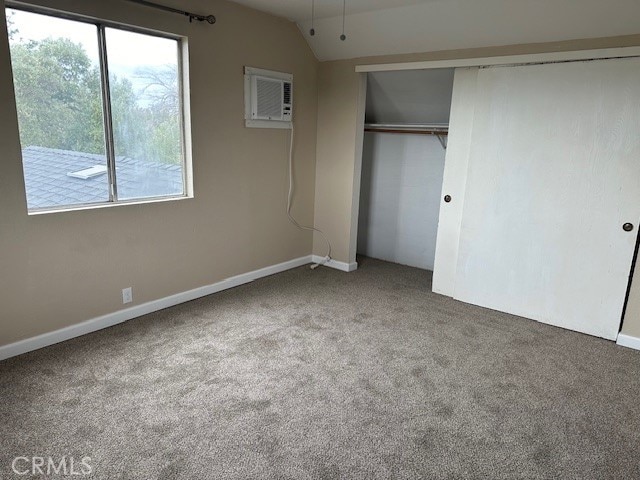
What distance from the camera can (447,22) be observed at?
10.7ft

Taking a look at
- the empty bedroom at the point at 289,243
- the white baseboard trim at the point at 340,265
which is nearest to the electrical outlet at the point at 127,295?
the empty bedroom at the point at 289,243

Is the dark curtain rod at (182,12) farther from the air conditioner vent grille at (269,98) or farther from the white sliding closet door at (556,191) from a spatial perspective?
the white sliding closet door at (556,191)

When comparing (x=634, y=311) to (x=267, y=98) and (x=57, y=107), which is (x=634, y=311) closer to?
(x=267, y=98)

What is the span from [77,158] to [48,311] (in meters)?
0.99

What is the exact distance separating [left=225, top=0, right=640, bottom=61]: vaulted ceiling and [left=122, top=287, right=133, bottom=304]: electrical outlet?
2.34 metres

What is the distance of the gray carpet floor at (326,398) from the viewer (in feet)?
6.31

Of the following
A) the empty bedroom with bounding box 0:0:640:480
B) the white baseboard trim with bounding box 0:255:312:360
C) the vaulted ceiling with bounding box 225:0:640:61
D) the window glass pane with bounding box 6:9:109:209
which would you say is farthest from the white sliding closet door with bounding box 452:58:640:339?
the window glass pane with bounding box 6:9:109:209

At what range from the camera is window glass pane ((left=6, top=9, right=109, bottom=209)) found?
8.27 ft

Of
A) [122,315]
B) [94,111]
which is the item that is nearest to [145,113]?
[94,111]

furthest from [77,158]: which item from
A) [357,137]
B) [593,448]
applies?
[593,448]

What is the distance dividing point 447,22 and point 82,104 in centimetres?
261

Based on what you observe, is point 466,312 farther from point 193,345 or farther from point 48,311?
point 48,311

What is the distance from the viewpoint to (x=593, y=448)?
2.06m

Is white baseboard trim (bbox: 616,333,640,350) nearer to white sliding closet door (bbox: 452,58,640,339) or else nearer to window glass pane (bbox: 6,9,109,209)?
white sliding closet door (bbox: 452,58,640,339)
